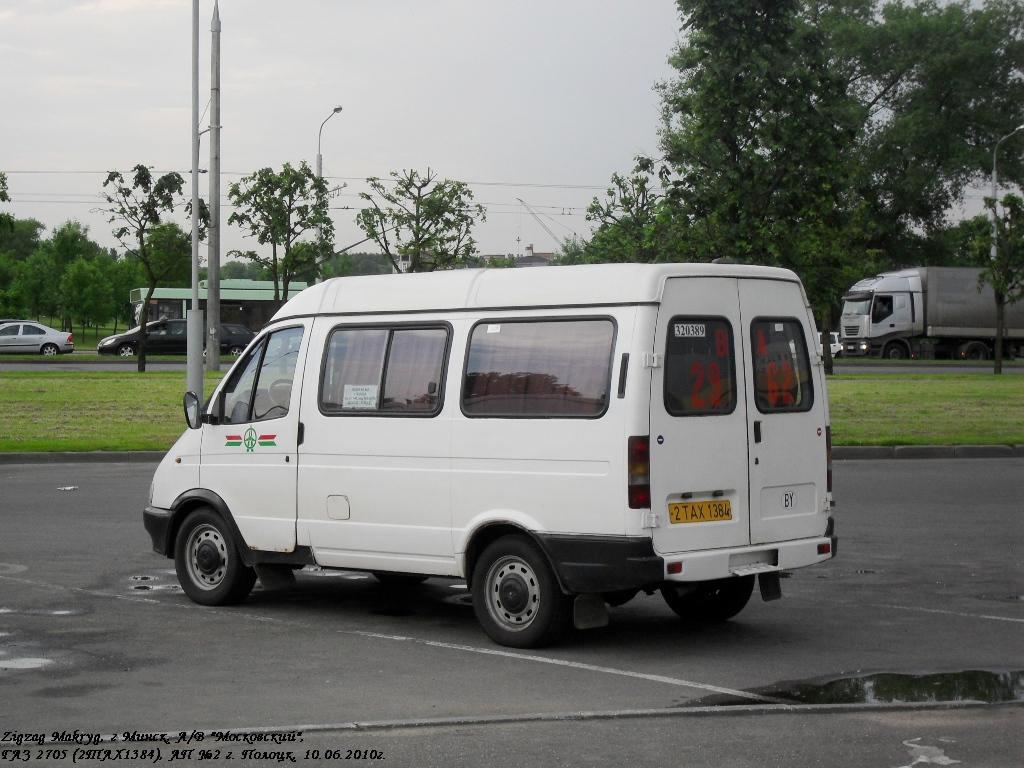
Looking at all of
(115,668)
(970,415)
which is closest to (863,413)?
(970,415)

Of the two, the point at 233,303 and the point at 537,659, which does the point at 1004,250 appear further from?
the point at 233,303

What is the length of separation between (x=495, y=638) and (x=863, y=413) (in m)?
20.3

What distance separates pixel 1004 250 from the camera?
47125 mm

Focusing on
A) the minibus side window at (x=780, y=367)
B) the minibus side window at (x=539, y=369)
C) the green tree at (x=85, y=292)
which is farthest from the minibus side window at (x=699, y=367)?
the green tree at (x=85, y=292)

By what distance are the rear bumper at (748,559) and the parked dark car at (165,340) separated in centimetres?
4998

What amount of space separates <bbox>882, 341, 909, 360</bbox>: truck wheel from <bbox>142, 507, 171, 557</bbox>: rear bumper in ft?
190

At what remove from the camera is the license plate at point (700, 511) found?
26.2 ft

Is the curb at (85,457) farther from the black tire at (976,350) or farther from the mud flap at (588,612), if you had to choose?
the black tire at (976,350)

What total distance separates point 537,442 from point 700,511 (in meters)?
0.98

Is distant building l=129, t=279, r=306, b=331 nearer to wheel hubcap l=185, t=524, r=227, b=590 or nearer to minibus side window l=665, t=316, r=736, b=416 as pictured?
wheel hubcap l=185, t=524, r=227, b=590

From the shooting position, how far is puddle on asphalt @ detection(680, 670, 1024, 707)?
6910 millimetres

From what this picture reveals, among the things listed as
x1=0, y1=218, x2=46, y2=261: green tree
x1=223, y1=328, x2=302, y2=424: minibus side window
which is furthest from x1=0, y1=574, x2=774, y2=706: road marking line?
x1=0, y1=218, x2=46, y2=261: green tree

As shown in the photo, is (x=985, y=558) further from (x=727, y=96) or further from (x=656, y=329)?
(x=727, y=96)

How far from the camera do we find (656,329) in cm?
802
